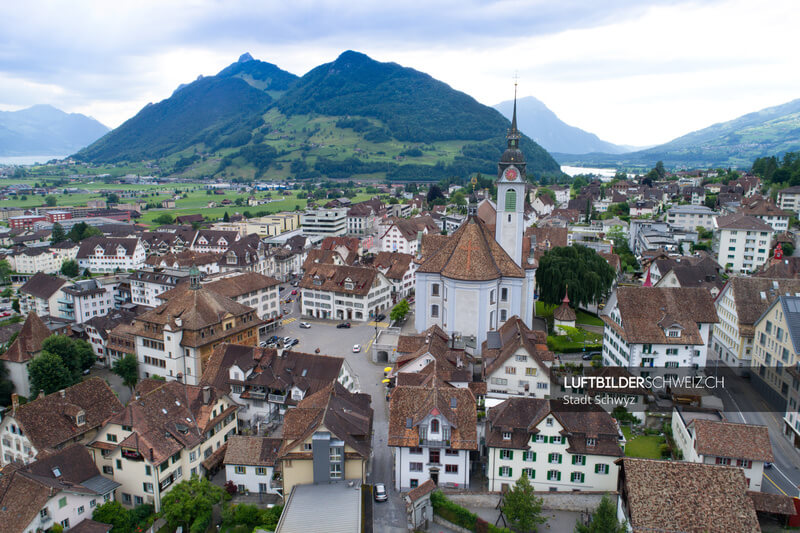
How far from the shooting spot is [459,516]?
31.6m

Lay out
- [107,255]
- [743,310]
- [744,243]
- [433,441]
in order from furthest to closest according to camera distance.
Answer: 1. [107,255]
2. [744,243]
3. [743,310]
4. [433,441]

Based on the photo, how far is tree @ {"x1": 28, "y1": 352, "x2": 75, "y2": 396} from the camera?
50531 millimetres

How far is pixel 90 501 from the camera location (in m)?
34.1

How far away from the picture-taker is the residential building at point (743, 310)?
165 ft

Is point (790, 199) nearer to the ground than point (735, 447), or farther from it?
farther from it


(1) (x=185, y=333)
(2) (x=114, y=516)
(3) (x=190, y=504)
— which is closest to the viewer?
(3) (x=190, y=504)

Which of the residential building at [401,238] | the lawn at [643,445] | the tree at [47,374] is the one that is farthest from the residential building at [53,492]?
the residential building at [401,238]

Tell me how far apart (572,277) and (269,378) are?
39.6 m

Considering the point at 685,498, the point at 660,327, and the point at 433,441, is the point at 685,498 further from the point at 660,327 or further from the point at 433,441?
the point at 660,327

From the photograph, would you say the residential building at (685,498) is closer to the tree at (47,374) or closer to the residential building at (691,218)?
the tree at (47,374)

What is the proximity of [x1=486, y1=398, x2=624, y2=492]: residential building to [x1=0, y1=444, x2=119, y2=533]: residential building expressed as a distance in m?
25.5

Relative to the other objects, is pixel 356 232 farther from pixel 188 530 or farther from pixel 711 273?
pixel 188 530

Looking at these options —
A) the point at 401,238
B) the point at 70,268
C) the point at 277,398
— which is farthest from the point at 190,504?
the point at 70,268

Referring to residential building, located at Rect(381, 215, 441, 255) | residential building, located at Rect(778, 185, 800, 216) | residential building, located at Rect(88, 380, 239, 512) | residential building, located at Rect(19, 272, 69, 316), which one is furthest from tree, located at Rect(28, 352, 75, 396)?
residential building, located at Rect(778, 185, 800, 216)
